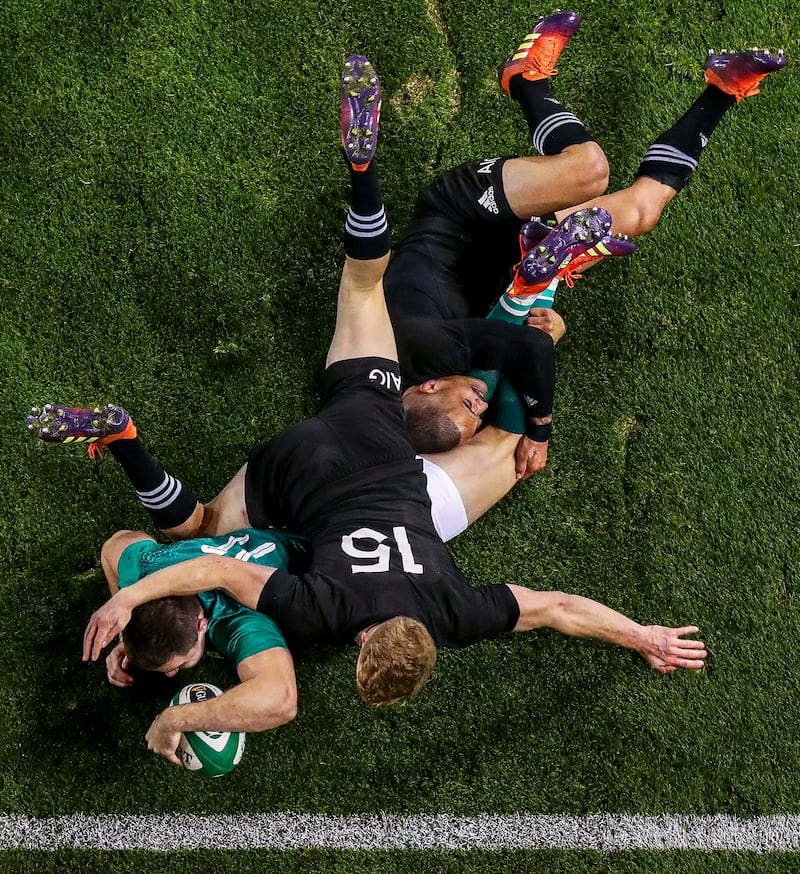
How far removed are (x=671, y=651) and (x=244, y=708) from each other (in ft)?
8.34

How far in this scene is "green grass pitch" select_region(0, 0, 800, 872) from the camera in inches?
192

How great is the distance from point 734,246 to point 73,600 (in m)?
4.59

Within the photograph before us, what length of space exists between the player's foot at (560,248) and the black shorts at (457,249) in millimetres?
439

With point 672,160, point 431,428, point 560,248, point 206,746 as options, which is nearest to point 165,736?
point 206,746

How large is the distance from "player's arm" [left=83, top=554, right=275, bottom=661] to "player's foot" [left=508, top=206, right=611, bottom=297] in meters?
2.08

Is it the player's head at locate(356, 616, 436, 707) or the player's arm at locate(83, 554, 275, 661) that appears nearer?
the player's head at locate(356, 616, 436, 707)

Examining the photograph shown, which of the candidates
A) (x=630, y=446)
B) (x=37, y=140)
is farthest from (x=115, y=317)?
(x=630, y=446)

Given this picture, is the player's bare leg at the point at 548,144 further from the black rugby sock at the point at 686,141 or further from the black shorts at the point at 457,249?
the black rugby sock at the point at 686,141

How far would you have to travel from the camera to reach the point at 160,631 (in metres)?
3.88

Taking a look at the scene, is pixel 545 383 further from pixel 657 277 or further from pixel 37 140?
pixel 37 140

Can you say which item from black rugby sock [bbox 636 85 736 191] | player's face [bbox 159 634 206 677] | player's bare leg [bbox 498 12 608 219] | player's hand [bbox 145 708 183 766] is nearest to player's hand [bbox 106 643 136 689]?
player's face [bbox 159 634 206 677]

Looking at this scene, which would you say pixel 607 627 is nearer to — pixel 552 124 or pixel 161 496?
pixel 161 496

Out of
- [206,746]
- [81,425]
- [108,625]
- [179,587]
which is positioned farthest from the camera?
[81,425]

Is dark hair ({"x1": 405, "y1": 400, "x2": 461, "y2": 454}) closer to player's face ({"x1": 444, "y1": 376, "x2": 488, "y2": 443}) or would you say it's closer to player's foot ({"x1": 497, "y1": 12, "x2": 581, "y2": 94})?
player's face ({"x1": 444, "y1": 376, "x2": 488, "y2": 443})
